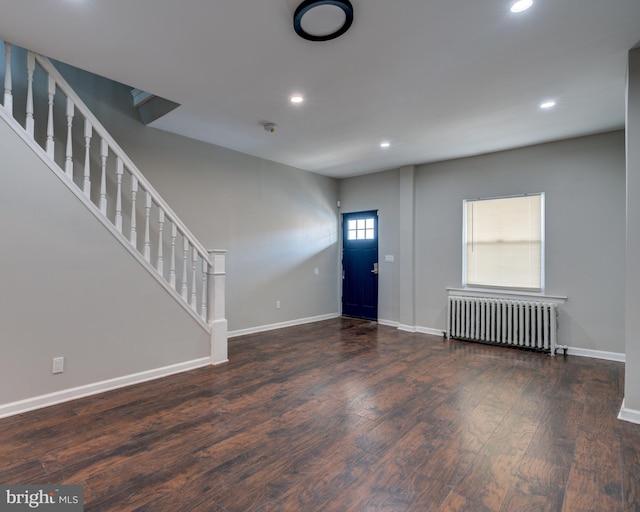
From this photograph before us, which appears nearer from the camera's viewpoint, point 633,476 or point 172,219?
point 633,476

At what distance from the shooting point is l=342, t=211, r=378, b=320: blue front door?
6.68 meters

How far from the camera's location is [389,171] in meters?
6.43

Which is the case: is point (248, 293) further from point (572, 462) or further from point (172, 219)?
point (572, 462)

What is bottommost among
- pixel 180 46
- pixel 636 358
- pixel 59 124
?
pixel 636 358

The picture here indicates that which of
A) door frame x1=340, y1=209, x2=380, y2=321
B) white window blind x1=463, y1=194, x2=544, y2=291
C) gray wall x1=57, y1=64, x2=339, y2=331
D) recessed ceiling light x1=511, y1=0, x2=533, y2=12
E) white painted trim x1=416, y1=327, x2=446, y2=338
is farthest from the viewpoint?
door frame x1=340, y1=209, x2=380, y2=321

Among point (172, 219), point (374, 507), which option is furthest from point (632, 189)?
point (172, 219)

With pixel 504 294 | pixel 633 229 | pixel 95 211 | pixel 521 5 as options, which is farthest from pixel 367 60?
pixel 504 294

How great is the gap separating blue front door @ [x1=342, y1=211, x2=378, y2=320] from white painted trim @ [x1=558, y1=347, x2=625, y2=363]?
3115mm

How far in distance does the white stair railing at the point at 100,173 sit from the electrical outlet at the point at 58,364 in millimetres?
1066

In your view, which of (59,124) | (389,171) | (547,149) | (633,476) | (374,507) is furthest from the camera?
(389,171)

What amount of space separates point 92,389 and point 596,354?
5811mm

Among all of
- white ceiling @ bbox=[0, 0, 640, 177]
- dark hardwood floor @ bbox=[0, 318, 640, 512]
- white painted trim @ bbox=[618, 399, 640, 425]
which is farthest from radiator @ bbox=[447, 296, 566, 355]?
white ceiling @ bbox=[0, 0, 640, 177]

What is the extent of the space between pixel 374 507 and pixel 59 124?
176 inches

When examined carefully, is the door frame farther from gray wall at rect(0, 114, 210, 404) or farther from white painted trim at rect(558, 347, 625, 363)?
gray wall at rect(0, 114, 210, 404)
